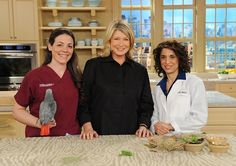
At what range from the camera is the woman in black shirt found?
2133mm

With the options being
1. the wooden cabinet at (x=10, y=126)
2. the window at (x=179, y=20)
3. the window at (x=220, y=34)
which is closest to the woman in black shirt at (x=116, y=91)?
the wooden cabinet at (x=10, y=126)

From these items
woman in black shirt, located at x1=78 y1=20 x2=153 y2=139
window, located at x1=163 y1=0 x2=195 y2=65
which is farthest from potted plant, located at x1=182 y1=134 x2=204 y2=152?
window, located at x1=163 y1=0 x2=195 y2=65

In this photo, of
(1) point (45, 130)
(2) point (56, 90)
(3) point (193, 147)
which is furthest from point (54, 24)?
(3) point (193, 147)

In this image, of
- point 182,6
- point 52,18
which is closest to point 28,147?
point 52,18

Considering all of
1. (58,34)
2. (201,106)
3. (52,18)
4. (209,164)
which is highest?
(52,18)

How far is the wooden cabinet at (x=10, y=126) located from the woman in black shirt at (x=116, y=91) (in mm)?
1497

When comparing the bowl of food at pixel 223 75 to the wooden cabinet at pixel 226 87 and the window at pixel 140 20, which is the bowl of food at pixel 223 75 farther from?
the window at pixel 140 20

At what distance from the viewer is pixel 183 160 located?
155 cm

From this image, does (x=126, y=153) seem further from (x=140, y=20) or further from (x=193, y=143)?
(x=140, y=20)

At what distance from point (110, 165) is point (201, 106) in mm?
868

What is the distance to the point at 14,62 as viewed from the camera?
5.23m

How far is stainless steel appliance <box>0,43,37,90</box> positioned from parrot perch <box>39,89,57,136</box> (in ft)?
11.2

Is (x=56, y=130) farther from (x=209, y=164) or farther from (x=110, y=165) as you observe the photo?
(x=209, y=164)

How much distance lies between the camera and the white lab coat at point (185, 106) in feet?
6.88
